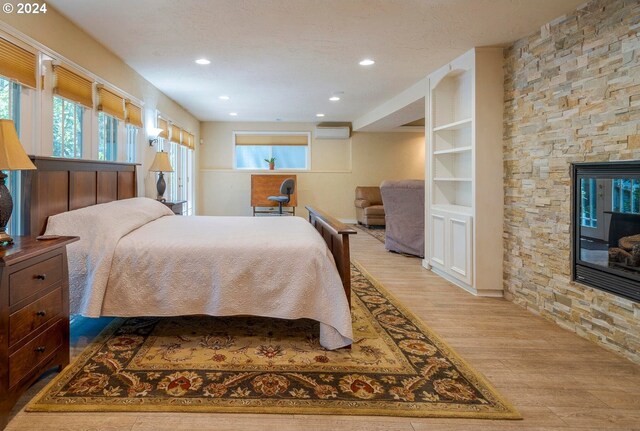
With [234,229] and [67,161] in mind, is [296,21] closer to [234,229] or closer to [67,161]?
[234,229]

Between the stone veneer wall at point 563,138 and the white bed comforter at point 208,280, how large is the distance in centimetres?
166

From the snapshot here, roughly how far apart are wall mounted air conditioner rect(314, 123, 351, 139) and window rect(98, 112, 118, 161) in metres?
5.40

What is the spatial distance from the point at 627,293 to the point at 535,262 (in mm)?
835

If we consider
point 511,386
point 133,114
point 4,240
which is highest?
point 133,114

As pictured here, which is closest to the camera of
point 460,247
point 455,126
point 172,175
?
point 460,247

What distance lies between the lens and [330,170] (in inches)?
360

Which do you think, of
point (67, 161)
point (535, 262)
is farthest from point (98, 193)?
point (535, 262)

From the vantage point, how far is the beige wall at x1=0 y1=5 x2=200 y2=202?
2.60m

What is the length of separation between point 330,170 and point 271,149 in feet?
4.85

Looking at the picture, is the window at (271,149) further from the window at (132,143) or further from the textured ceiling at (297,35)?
the window at (132,143)

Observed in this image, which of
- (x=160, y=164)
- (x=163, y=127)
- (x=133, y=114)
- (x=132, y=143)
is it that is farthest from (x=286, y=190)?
(x=133, y=114)

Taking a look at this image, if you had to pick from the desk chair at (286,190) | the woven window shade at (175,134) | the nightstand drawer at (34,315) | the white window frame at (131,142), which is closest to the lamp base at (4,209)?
the nightstand drawer at (34,315)

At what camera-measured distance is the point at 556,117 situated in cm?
288

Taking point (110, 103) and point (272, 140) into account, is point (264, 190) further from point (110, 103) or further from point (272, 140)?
point (110, 103)
